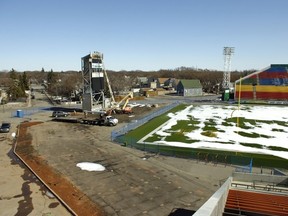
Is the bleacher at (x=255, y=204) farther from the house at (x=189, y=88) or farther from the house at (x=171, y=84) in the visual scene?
the house at (x=171, y=84)

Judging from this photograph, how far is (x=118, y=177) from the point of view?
23047 millimetres

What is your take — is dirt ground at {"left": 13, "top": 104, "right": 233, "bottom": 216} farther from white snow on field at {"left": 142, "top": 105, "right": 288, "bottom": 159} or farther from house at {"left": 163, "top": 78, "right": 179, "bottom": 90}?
house at {"left": 163, "top": 78, "right": 179, "bottom": 90}

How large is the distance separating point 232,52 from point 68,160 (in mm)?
91395

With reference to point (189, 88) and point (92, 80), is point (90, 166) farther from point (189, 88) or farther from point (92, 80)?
point (189, 88)

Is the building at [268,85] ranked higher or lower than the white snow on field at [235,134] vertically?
higher

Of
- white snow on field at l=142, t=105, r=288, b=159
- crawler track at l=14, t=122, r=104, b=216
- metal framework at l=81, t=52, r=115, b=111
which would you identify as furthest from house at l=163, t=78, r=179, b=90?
crawler track at l=14, t=122, r=104, b=216

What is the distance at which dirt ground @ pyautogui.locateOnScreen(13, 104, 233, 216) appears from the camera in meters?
18.3

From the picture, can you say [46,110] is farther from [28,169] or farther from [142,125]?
[28,169]

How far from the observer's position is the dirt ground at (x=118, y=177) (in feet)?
60.1

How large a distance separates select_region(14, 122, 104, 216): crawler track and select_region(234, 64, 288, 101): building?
210 ft

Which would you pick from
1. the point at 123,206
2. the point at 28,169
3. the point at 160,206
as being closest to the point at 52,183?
the point at 28,169

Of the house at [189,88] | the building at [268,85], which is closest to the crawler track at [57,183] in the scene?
the building at [268,85]

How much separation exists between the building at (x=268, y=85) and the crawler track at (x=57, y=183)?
64117 millimetres

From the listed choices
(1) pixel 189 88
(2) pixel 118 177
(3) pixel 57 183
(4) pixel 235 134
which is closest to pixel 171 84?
(1) pixel 189 88
